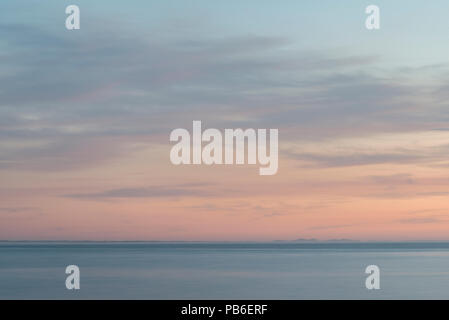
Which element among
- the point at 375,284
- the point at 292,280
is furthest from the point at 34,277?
the point at 375,284

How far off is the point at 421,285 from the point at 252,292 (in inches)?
566

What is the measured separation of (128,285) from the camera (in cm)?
4859
